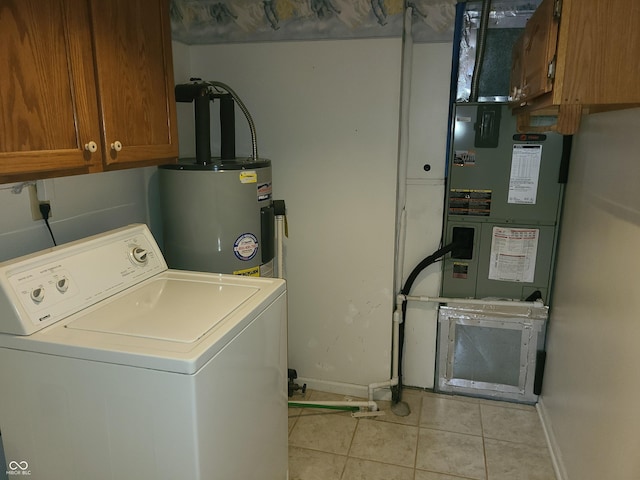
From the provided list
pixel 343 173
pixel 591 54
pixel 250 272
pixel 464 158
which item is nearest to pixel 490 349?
pixel 464 158

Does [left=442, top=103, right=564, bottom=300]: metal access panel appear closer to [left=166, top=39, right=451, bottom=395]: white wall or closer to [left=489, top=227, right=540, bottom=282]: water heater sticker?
[left=489, top=227, right=540, bottom=282]: water heater sticker

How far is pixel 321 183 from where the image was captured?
2559 millimetres

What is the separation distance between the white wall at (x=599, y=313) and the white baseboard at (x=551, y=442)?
0.04ft

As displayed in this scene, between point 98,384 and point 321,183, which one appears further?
point 321,183

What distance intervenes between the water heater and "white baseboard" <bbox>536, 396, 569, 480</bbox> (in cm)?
162

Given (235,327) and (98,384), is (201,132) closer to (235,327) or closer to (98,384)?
(235,327)

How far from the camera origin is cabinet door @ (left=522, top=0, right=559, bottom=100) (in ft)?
4.24

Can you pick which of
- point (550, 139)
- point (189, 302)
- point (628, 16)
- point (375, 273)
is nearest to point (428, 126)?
point (550, 139)

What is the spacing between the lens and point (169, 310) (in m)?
1.45

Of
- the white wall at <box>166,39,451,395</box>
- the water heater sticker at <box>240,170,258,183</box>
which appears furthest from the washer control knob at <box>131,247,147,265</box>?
the white wall at <box>166,39,451,395</box>

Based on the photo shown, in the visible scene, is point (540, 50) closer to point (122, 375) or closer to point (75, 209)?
point (122, 375)

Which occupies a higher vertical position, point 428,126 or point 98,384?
point 428,126

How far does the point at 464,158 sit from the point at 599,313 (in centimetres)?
105

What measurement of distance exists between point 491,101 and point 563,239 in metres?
0.80
